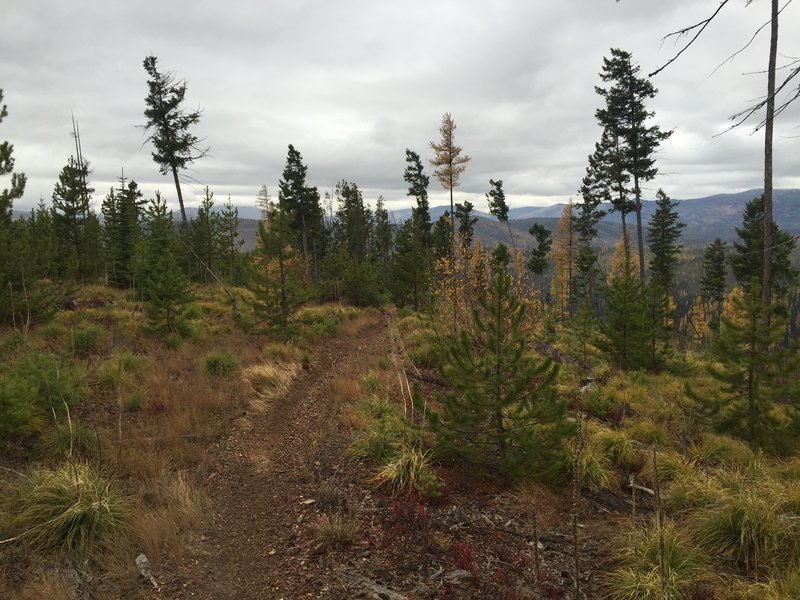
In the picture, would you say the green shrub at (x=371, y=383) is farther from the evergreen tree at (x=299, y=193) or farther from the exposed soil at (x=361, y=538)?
the evergreen tree at (x=299, y=193)

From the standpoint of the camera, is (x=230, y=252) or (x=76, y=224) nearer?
(x=76, y=224)

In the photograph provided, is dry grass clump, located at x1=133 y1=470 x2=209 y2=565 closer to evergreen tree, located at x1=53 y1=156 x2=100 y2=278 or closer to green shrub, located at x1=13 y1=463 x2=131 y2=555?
green shrub, located at x1=13 y1=463 x2=131 y2=555

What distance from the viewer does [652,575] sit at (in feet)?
14.1

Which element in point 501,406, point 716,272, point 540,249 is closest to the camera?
point 501,406

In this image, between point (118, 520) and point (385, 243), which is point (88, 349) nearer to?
point (118, 520)

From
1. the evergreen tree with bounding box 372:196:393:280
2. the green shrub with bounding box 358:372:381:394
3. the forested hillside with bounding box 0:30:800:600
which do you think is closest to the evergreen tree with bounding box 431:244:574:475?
the forested hillside with bounding box 0:30:800:600

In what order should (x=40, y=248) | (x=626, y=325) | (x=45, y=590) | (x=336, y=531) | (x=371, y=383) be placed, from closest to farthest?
(x=45, y=590) → (x=336, y=531) → (x=371, y=383) → (x=40, y=248) → (x=626, y=325)

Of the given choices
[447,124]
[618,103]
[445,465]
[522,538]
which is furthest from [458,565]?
[618,103]

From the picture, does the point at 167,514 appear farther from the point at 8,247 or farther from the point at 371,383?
the point at 8,247

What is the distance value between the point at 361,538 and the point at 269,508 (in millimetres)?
1530

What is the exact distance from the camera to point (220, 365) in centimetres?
1159

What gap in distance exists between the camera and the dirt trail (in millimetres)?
4395

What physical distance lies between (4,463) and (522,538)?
7247 mm

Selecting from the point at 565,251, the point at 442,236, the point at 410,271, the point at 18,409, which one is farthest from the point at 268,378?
the point at 565,251
